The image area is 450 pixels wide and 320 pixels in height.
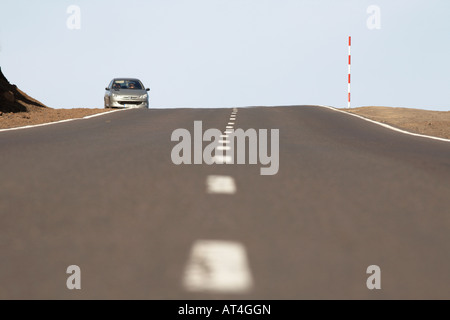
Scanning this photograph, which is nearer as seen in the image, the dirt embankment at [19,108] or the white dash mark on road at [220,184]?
the white dash mark on road at [220,184]

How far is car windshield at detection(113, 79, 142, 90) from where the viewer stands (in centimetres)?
3603

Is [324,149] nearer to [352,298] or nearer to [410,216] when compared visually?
[410,216]

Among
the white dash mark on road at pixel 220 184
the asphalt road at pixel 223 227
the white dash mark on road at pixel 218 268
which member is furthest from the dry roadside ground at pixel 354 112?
the white dash mark on road at pixel 218 268

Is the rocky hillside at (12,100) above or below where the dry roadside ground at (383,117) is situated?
above

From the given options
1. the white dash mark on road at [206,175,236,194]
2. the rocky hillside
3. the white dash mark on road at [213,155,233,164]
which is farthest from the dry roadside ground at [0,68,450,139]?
the white dash mark on road at [206,175,236,194]

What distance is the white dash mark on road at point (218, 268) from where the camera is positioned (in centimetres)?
421

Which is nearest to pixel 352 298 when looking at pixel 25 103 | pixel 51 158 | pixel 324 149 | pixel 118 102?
pixel 51 158

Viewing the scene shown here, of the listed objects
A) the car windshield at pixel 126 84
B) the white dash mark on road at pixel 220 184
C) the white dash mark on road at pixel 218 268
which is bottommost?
the white dash mark on road at pixel 218 268

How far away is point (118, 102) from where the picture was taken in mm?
34906

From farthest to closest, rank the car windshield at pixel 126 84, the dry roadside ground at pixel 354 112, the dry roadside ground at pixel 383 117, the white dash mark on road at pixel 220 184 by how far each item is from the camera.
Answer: the car windshield at pixel 126 84, the dry roadside ground at pixel 354 112, the dry roadside ground at pixel 383 117, the white dash mark on road at pixel 220 184

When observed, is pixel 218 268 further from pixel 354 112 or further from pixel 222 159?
pixel 354 112

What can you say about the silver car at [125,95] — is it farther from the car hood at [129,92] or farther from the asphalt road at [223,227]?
the asphalt road at [223,227]


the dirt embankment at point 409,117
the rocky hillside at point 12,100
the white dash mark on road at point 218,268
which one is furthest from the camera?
the rocky hillside at point 12,100

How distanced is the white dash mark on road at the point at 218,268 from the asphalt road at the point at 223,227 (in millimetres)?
18
